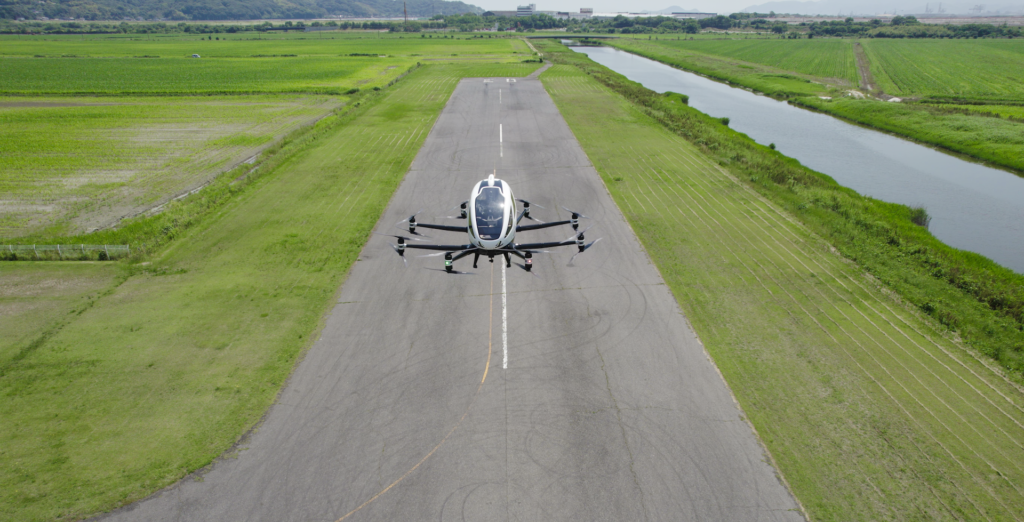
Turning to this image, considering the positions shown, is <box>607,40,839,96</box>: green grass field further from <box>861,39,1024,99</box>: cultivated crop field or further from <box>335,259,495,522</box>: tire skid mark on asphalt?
<box>335,259,495,522</box>: tire skid mark on asphalt

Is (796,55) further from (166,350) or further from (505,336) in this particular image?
(166,350)

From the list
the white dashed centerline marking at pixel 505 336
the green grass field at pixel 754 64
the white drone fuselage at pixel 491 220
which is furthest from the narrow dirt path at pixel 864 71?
the white dashed centerline marking at pixel 505 336

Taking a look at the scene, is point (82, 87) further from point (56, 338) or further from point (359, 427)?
point (359, 427)

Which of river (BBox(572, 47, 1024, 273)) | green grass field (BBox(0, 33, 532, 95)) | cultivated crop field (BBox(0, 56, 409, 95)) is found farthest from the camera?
green grass field (BBox(0, 33, 532, 95))

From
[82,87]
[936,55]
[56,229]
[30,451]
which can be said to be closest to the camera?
[30,451]

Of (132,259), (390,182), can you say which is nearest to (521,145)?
(390,182)

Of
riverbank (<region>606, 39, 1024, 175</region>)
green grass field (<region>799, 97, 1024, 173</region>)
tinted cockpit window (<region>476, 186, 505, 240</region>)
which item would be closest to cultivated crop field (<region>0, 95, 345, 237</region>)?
tinted cockpit window (<region>476, 186, 505, 240</region>)

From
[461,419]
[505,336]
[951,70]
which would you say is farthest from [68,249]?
[951,70]
